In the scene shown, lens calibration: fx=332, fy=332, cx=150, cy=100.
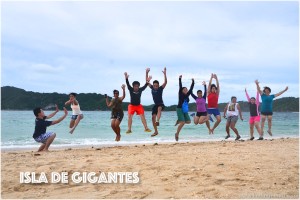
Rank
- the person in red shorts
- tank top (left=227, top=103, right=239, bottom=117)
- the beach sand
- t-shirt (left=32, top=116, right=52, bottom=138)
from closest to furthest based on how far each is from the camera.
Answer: the beach sand, the person in red shorts, t-shirt (left=32, top=116, right=52, bottom=138), tank top (left=227, top=103, right=239, bottom=117)

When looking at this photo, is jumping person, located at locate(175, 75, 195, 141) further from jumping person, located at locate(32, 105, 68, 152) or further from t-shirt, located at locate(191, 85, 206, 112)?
jumping person, located at locate(32, 105, 68, 152)

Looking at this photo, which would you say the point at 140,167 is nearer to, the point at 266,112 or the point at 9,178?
the point at 9,178

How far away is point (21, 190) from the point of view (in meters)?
Answer: 6.10

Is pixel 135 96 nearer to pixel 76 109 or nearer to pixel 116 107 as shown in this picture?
pixel 116 107

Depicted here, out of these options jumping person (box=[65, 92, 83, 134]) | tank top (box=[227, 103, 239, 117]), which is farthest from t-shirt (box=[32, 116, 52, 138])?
tank top (box=[227, 103, 239, 117])

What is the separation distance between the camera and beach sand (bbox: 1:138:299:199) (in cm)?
556

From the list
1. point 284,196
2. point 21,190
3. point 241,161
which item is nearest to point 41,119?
point 21,190

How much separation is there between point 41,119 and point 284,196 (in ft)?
23.8

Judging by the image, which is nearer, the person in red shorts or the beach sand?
the beach sand

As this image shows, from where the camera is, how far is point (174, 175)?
6.53m

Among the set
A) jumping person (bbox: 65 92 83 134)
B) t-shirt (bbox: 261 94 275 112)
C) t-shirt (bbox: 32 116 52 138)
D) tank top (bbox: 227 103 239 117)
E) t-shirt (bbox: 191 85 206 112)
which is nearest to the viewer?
t-shirt (bbox: 32 116 52 138)

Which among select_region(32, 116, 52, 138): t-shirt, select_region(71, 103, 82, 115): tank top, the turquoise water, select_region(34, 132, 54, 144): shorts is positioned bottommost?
the turquoise water

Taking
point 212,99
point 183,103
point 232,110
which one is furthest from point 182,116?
point 232,110

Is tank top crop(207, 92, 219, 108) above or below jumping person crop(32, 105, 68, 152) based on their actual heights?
above
